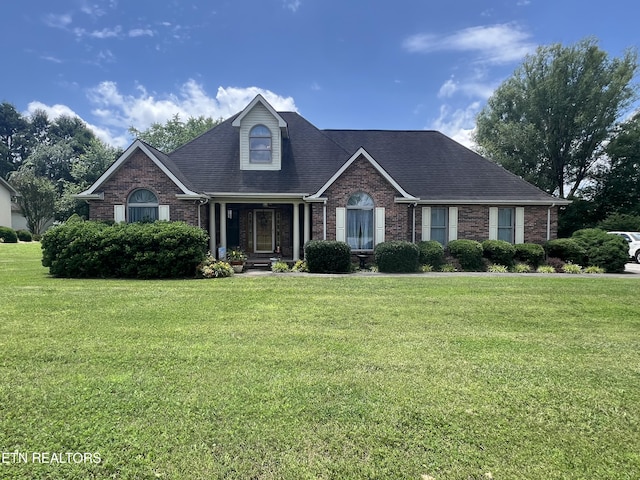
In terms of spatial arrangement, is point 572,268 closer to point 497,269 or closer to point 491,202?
point 497,269

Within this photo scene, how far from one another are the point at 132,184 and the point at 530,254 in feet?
54.5

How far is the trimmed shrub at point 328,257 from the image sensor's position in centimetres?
1319

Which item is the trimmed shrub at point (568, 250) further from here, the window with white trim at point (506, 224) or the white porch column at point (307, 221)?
the white porch column at point (307, 221)

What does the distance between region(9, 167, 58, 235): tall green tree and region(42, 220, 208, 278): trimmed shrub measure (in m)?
31.4

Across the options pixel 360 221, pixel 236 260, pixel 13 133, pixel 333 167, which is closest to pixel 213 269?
pixel 236 260

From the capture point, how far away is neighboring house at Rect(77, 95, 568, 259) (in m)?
13.8

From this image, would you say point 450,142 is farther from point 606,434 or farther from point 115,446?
point 115,446

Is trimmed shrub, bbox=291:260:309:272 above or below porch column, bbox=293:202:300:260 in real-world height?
below

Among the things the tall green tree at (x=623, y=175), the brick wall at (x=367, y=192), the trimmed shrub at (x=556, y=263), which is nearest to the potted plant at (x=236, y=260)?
the brick wall at (x=367, y=192)

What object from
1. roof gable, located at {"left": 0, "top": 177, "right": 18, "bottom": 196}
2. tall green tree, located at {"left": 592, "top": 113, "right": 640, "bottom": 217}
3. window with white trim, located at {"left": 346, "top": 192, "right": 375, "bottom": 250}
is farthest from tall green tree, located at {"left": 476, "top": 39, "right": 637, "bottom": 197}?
roof gable, located at {"left": 0, "top": 177, "right": 18, "bottom": 196}

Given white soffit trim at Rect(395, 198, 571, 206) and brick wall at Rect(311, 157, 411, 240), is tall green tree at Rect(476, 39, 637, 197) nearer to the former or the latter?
white soffit trim at Rect(395, 198, 571, 206)

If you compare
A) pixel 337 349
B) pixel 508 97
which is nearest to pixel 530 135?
pixel 508 97

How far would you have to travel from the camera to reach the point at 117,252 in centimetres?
1174

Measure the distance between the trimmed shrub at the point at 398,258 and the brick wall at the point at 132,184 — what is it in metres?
8.49
